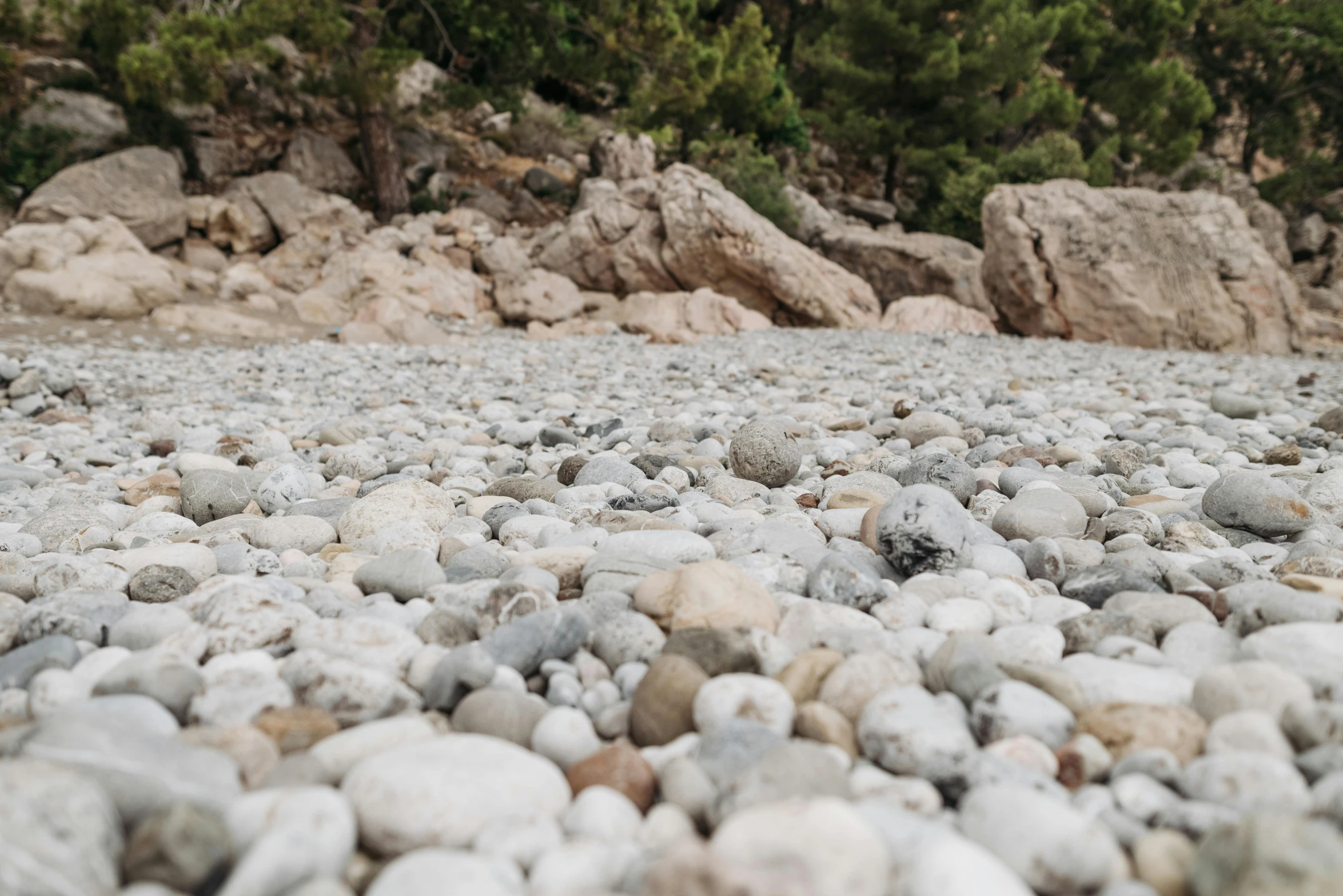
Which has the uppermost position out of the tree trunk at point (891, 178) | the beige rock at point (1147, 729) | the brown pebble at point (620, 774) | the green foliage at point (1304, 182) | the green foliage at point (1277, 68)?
the green foliage at point (1277, 68)

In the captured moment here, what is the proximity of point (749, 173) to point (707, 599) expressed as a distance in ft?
37.2

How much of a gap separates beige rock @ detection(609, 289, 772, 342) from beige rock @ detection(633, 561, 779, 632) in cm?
678

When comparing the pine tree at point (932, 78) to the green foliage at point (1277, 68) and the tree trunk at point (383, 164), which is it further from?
the tree trunk at point (383, 164)

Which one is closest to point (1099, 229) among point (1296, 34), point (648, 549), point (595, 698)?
point (648, 549)

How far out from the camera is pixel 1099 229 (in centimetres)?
880

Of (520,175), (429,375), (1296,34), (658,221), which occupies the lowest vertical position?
(429,375)

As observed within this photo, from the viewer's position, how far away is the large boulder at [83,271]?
723 centimetres

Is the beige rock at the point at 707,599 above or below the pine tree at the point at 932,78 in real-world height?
→ below

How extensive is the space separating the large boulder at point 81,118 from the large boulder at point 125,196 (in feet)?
2.85

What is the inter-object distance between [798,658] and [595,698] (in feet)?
1.02

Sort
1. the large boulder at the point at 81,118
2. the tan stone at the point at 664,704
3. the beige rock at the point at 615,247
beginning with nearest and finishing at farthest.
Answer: the tan stone at the point at 664,704 → the beige rock at the point at 615,247 → the large boulder at the point at 81,118

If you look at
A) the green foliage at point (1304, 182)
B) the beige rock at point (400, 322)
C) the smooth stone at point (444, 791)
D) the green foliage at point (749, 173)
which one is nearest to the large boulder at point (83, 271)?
the beige rock at point (400, 322)

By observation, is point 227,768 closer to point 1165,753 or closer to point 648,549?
point 648,549

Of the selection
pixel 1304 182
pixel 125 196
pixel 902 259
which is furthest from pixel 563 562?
pixel 1304 182
